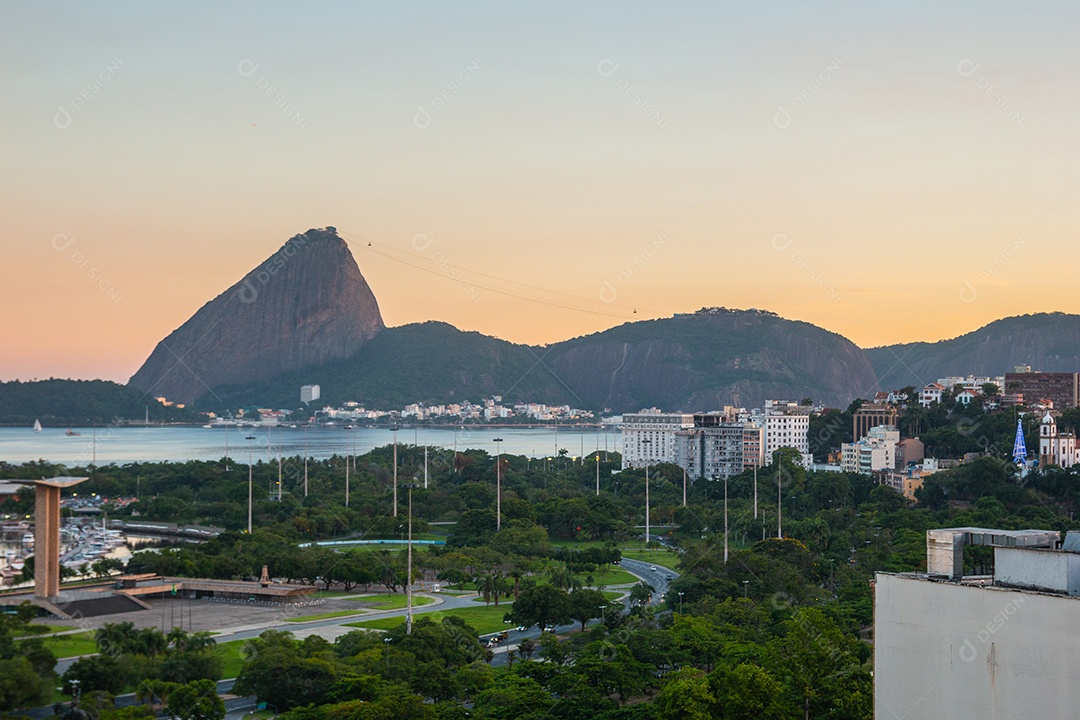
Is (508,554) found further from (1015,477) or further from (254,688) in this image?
(1015,477)

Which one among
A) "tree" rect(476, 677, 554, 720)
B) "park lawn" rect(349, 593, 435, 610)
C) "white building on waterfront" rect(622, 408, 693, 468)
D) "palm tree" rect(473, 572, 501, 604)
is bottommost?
"park lawn" rect(349, 593, 435, 610)

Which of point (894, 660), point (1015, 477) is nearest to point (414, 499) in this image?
point (1015, 477)

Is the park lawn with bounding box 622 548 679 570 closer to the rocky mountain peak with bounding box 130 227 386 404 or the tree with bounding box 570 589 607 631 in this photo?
the tree with bounding box 570 589 607 631

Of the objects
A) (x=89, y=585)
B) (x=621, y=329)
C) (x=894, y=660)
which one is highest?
(x=621, y=329)

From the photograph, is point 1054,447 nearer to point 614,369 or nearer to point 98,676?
point 98,676

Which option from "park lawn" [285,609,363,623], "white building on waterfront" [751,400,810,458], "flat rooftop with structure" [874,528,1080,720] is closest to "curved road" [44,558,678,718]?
"park lawn" [285,609,363,623]

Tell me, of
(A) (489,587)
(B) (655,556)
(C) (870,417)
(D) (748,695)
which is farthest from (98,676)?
(C) (870,417)

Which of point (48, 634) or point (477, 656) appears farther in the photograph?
point (48, 634)

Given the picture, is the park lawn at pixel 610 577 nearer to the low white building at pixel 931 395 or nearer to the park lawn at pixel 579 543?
the park lawn at pixel 579 543
